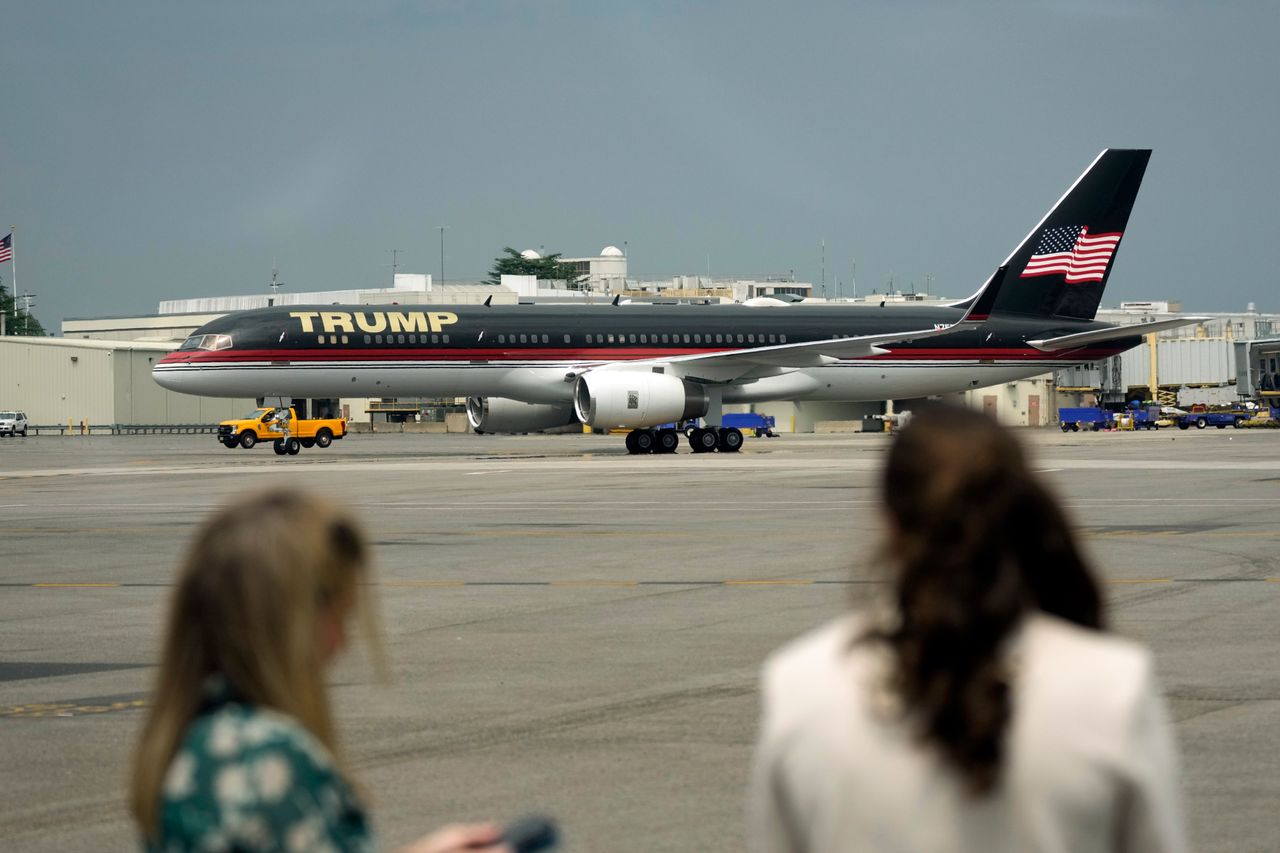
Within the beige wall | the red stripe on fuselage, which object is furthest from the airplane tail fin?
the beige wall

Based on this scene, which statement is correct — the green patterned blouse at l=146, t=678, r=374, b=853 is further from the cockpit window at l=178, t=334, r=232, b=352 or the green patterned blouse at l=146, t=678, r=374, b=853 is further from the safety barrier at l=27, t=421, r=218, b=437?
the safety barrier at l=27, t=421, r=218, b=437

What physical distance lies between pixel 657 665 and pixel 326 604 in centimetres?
809

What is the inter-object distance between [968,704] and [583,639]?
957 centimetres

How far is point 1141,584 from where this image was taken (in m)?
14.7

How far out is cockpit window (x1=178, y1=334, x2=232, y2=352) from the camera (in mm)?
43906

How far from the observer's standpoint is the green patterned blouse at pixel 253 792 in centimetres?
266

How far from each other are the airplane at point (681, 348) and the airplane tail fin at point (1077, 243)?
0.04 meters

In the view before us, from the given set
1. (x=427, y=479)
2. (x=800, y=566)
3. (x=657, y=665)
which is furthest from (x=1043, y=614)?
(x=427, y=479)

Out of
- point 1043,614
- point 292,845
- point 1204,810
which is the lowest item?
point 1204,810

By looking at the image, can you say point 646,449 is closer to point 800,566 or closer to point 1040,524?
point 800,566

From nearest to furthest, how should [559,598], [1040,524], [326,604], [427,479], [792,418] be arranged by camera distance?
[1040,524]
[326,604]
[559,598]
[427,479]
[792,418]

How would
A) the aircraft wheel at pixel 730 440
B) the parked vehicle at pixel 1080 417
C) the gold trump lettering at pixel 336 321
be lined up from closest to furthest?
1. the gold trump lettering at pixel 336 321
2. the aircraft wheel at pixel 730 440
3. the parked vehicle at pixel 1080 417

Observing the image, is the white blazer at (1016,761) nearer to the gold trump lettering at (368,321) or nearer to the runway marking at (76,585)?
the runway marking at (76,585)

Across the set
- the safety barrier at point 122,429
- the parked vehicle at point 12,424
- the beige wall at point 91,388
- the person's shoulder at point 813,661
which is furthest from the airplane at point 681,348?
the beige wall at point 91,388
